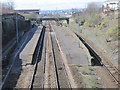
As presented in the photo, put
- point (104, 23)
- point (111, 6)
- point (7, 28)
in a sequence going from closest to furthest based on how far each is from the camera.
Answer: point (7, 28), point (104, 23), point (111, 6)

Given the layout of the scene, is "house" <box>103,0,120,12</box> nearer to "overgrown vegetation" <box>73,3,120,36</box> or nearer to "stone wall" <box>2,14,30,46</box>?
"overgrown vegetation" <box>73,3,120,36</box>

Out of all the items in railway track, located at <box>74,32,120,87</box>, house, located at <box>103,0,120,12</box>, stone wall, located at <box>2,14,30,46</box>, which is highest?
house, located at <box>103,0,120,12</box>

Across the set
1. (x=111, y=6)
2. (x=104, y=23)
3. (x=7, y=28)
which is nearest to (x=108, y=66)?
(x=7, y=28)

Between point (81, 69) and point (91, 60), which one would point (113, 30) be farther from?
point (81, 69)

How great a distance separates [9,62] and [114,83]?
8.90 meters

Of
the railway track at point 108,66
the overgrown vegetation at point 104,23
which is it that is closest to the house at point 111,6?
the overgrown vegetation at point 104,23

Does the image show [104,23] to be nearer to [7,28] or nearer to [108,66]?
[7,28]

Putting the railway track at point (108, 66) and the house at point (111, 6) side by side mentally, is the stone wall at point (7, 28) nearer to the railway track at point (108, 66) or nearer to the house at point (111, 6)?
the railway track at point (108, 66)

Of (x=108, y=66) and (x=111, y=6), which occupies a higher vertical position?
(x=111, y=6)

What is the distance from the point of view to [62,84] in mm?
12430

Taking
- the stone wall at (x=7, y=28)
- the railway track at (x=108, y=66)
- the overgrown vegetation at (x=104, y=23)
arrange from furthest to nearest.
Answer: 1. the overgrown vegetation at (x=104, y=23)
2. the stone wall at (x=7, y=28)
3. the railway track at (x=108, y=66)

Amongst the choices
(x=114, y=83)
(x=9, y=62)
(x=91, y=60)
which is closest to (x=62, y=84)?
(x=114, y=83)

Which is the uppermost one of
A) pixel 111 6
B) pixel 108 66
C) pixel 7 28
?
pixel 111 6

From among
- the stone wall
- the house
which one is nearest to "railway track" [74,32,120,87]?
the stone wall
